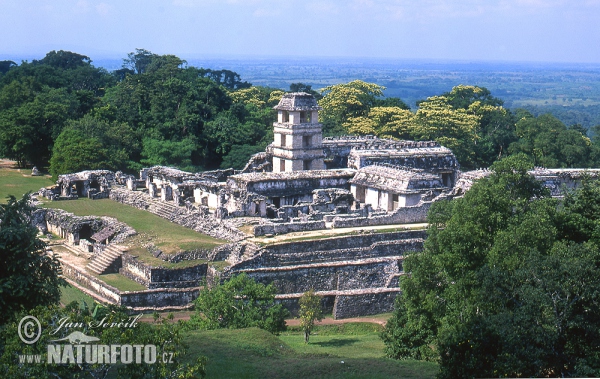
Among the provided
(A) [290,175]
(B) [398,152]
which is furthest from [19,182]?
(B) [398,152]

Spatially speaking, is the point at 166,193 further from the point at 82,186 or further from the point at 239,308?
the point at 239,308

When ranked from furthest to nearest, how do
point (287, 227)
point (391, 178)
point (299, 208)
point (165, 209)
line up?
point (391, 178)
point (165, 209)
point (299, 208)
point (287, 227)

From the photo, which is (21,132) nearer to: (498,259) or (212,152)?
Result: (212,152)

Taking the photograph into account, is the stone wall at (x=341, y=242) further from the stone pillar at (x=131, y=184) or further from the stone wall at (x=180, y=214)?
the stone pillar at (x=131, y=184)

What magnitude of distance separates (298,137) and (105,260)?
1492 cm

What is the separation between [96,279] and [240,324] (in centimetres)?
774

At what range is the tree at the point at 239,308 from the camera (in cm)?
2870

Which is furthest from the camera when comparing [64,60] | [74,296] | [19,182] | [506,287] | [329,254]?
[64,60]

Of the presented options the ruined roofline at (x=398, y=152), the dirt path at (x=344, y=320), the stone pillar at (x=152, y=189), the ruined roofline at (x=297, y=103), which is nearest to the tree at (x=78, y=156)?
the stone pillar at (x=152, y=189)

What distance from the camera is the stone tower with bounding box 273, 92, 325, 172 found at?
46312mm

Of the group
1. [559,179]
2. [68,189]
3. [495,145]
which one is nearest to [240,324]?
[68,189]

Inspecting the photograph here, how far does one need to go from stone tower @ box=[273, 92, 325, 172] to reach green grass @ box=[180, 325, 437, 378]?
1955 cm

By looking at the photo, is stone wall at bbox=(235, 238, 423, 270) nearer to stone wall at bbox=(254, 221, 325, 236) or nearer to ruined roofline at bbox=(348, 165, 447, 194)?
stone wall at bbox=(254, 221, 325, 236)

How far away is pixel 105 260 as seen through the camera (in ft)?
116
